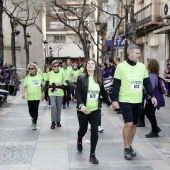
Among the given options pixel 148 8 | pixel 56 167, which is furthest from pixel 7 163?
pixel 148 8

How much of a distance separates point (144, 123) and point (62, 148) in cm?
346

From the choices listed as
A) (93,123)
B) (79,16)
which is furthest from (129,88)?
(79,16)

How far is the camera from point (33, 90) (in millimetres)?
10102

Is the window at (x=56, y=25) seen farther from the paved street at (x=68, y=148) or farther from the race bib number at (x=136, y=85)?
the race bib number at (x=136, y=85)

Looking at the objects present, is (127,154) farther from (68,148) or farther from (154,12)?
(154,12)

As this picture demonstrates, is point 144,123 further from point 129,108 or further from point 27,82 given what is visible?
point 129,108

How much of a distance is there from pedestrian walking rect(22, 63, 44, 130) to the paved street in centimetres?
43

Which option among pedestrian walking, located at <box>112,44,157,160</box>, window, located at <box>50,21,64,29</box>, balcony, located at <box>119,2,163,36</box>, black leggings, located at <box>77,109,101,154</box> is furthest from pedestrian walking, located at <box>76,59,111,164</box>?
window, located at <box>50,21,64,29</box>

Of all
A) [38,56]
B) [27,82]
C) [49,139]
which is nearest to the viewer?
[49,139]

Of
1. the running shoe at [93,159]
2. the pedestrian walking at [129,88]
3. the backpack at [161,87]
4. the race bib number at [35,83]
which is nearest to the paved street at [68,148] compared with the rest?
the running shoe at [93,159]

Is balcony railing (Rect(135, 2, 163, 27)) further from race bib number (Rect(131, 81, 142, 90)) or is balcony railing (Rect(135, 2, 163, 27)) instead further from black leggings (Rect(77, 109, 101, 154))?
black leggings (Rect(77, 109, 101, 154))

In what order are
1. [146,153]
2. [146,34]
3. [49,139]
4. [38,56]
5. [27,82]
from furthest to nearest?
1. [38,56]
2. [146,34]
3. [27,82]
4. [49,139]
5. [146,153]

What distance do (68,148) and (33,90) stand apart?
106 inches

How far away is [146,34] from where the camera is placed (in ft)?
101
